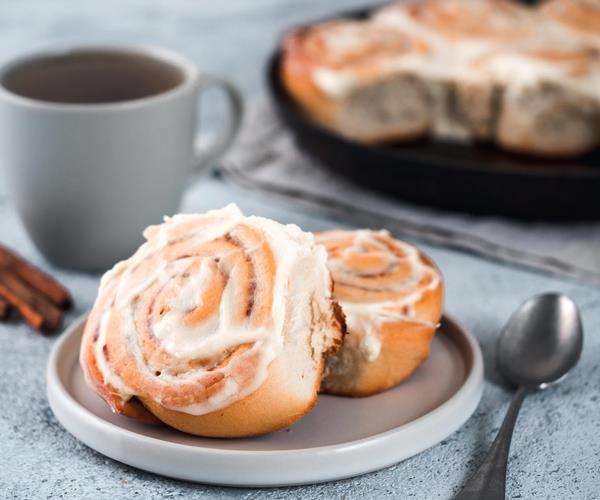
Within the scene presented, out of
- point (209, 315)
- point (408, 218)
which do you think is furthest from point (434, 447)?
point (408, 218)

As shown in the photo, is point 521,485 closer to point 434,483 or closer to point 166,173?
point 434,483

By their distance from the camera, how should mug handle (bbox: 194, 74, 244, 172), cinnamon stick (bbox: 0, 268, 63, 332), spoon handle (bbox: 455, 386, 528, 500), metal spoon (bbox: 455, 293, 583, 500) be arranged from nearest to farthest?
1. spoon handle (bbox: 455, 386, 528, 500)
2. metal spoon (bbox: 455, 293, 583, 500)
3. cinnamon stick (bbox: 0, 268, 63, 332)
4. mug handle (bbox: 194, 74, 244, 172)

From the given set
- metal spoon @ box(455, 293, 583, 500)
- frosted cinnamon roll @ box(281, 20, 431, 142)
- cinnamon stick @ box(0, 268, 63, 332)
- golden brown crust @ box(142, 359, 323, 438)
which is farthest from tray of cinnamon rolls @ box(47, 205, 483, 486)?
frosted cinnamon roll @ box(281, 20, 431, 142)

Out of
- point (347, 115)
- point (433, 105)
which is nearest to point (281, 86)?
point (347, 115)

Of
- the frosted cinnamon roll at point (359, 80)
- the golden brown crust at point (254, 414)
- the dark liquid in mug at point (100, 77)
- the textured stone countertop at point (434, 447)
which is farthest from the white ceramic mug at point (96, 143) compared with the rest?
the golden brown crust at point (254, 414)

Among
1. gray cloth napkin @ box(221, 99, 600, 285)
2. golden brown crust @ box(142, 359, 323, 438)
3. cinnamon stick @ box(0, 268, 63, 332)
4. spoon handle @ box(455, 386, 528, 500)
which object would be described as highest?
golden brown crust @ box(142, 359, 323, 438)

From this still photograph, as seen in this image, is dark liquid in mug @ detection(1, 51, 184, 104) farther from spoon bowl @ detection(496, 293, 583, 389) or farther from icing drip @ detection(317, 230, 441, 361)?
spoon bowl @ detection(496, 293, 583, 389)

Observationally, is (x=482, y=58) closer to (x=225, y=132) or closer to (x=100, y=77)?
(x=225, y=132)
